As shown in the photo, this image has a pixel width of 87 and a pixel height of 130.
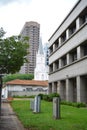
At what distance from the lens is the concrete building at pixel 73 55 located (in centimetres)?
3397

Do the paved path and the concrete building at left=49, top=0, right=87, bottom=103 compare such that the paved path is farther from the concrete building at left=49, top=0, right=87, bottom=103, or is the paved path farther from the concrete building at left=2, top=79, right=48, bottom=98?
the concrete building at left=2, top=79, right=48, bottom=98

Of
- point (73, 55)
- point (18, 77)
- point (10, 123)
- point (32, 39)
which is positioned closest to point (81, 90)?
point (73, 55)

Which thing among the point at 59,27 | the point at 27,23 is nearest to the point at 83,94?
the point at 59,27

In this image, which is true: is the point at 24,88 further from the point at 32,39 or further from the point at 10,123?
the point at 32,39

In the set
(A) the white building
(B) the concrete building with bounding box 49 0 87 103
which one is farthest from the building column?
(A) the white building

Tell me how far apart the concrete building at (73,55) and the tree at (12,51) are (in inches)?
264

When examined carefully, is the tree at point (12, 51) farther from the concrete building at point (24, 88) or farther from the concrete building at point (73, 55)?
the concrete building at point (24, 88)

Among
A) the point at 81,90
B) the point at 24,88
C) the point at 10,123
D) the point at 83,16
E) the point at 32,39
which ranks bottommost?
the point at 10,123

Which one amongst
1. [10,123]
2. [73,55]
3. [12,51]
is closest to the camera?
[10,123]

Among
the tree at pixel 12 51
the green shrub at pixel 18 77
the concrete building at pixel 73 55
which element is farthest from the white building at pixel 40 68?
the tree at pixel 12 51

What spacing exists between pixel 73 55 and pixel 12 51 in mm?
9161

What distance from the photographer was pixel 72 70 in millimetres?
38094

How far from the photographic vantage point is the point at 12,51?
40.2 metres

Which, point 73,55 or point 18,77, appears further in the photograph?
point 18,77
